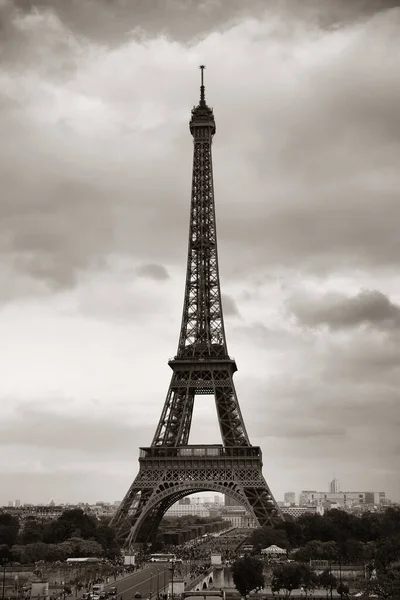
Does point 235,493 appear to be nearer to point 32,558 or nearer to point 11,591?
point 32,558

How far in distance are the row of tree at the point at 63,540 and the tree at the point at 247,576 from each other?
2822 cm

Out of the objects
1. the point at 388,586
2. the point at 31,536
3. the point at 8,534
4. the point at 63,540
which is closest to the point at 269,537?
the point at 63,540

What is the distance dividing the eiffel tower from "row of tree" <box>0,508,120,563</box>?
80.6 inches

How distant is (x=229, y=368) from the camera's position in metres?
98.6

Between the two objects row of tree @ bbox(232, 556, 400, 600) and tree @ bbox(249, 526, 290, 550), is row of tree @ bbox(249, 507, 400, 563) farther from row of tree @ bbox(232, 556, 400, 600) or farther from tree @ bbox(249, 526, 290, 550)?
row of tree @ bbox(232, 556, 400, 600)

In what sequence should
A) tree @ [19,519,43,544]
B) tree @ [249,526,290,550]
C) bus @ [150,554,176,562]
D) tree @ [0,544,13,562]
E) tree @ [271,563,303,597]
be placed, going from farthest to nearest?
1. tree @ [19,519,43,544]
2. bus @ [150,554,176,562]
3. tree @ [0,544,13,562]
4. tree @ [249,526,290,550]
5. tree @ [271,563,303,597]

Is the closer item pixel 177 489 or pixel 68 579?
pixel 68 579

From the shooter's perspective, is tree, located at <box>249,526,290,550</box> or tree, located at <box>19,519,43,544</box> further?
tree, located at <box>19,519,43,544</box>

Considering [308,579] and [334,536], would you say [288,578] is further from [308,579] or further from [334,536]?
[334,536]

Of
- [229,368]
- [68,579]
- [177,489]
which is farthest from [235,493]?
[68,579]

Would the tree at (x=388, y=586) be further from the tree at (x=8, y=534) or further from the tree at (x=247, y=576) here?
the tree at (x=8, y=534)

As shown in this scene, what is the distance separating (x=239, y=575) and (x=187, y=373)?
36.4 meters

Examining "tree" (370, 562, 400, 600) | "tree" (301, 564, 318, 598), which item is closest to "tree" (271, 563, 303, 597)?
"tree" (301, 564, 318, 598)

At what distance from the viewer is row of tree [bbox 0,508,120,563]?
90375mm
